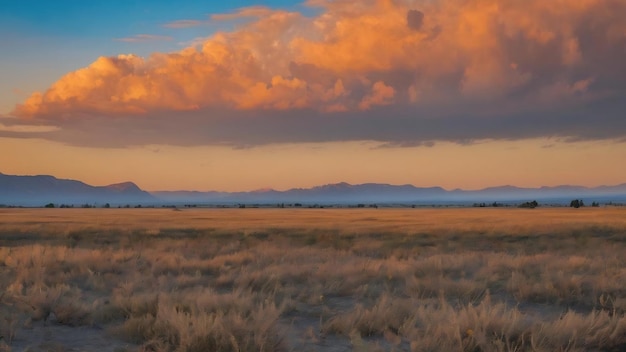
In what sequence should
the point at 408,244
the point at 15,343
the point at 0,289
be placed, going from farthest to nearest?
1. the point at 408,244
2. the point at 0,289
3. the point at 15,343

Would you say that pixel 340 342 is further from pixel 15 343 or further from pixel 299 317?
pixel 15 343

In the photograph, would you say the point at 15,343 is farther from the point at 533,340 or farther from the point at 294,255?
the point at 294,255

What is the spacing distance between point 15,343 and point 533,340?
761cm

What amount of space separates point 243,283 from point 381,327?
211 inches

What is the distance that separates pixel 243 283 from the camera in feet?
46.4

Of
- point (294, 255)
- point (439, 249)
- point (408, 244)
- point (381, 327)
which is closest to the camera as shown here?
point (381, 327)

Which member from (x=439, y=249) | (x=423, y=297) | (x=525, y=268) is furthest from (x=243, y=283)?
(x=439, y=249)

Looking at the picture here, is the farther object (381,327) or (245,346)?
(381,327)

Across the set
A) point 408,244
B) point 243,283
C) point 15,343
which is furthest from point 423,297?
point 408,244

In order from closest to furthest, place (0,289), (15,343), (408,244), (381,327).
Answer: (15,343) → (381,327) → (0,289) → (408,244)

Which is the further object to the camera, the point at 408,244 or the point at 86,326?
the point at 408,244

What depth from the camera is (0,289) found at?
12.7 meters

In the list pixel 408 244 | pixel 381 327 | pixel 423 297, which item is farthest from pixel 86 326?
pixel 408 244

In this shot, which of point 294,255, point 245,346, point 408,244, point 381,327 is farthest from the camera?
point 408,244
